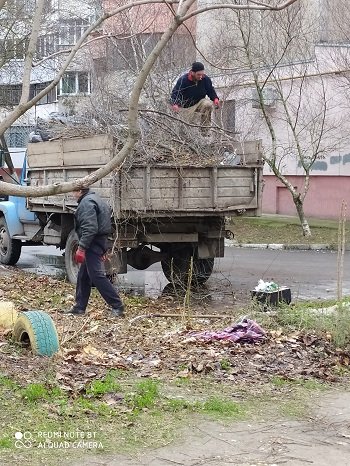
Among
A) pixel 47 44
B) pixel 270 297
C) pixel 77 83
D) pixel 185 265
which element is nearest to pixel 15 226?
pixel 185 265

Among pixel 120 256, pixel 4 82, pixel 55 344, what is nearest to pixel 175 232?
pixel 120 256

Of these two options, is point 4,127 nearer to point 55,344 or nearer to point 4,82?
point 55,344

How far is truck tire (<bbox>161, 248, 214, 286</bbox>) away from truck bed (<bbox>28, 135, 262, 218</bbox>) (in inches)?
50.9

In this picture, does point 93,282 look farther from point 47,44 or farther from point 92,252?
point 47,44

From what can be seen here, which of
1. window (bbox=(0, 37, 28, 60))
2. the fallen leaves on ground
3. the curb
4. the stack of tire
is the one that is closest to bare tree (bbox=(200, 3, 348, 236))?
the curb

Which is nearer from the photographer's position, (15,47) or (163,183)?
(163,183)

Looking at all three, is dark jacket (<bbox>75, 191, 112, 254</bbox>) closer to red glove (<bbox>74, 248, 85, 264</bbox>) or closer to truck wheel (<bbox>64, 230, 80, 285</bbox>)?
red glove (<bbox>74, 248, 85, 264</bbox>)

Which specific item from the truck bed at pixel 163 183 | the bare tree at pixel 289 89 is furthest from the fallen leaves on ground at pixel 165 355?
the bare tree at pixel 289 89

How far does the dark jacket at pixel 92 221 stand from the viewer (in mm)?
9492

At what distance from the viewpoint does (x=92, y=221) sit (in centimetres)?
952

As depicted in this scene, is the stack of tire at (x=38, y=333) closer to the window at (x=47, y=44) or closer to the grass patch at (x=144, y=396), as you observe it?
the grass patch at (x=144, y=396)

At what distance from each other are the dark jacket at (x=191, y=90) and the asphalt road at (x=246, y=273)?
9.72ft

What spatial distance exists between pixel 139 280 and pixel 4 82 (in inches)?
615

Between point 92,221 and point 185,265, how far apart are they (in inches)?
131
